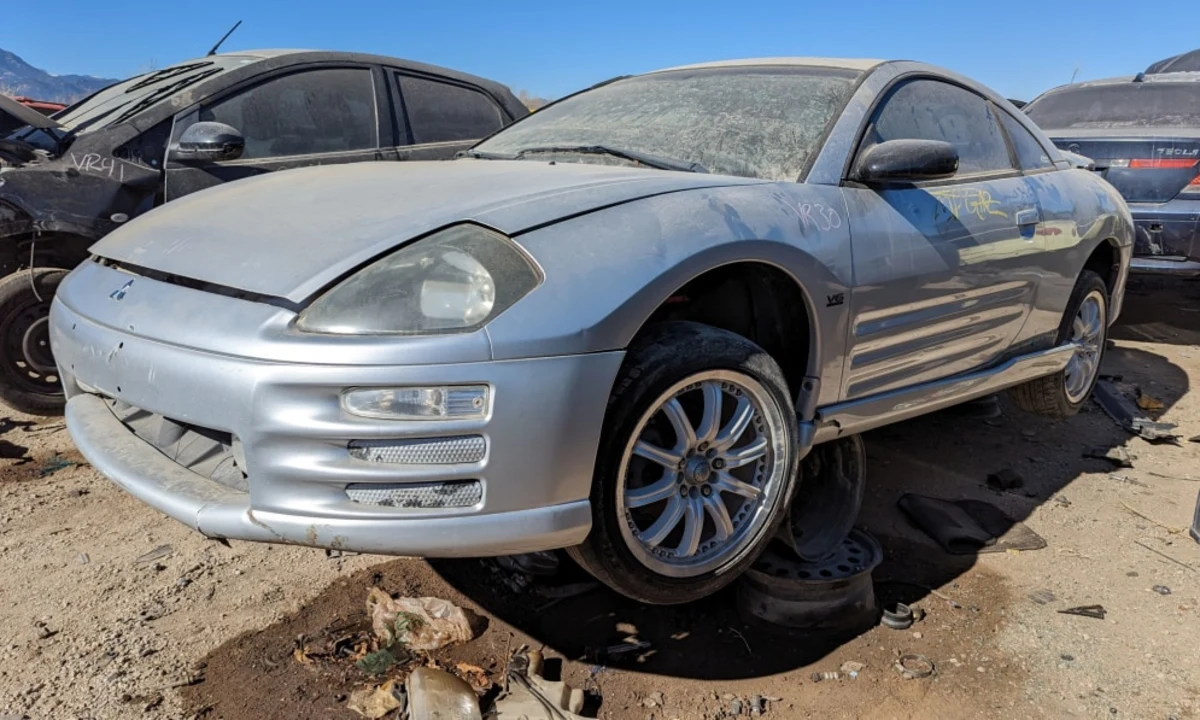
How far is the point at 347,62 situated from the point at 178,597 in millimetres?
3284

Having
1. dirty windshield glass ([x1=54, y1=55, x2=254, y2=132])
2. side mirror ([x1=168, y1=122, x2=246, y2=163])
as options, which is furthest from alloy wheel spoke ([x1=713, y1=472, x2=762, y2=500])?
dirty windshield glass ([x1=54, y1=55, x2=254, y2=132])

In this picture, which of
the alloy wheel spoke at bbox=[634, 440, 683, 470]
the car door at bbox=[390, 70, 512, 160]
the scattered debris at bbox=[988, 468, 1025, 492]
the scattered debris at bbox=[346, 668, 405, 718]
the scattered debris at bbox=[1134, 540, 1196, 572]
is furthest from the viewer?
the car door at bbox=[390, 70, 512, 160]

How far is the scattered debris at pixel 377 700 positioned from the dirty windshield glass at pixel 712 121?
1.81 metres

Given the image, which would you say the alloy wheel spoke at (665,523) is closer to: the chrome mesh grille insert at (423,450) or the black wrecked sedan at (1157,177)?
the chrome mesh grille insert at (423,450)

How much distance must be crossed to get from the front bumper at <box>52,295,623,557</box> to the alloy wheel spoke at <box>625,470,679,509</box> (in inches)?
8.0

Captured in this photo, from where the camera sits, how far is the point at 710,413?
7.77 ft

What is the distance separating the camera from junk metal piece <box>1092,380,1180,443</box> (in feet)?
14.4

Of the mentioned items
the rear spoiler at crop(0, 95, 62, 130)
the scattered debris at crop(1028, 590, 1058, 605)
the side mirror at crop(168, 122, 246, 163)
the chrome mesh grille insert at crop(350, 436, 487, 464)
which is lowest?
the scattered debris at crop(1028, 590, 1058, 605)

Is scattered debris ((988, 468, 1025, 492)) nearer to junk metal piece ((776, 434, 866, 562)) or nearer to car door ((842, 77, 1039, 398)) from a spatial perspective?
car door ((842, 77, 1039, 398))

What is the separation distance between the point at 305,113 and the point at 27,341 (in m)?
1.74

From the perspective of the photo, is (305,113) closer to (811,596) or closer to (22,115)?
(22,115)

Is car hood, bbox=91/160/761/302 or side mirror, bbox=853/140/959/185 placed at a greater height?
side mirror, bbox=853/140/959/185

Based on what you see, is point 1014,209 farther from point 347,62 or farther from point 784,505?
point 347,62

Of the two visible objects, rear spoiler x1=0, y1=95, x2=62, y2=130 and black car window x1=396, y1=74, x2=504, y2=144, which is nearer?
rear spoiler x1=0, y1=95, x2=62, y2=130
